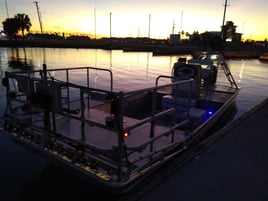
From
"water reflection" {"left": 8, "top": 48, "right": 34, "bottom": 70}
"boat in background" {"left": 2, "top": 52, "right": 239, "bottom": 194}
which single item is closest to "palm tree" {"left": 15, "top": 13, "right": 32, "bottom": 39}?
"water reflection" {"left": 8, "top": 48, "right": 34, "bottom": 70}

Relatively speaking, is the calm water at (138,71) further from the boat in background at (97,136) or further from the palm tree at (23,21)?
the palm tree at (23,21)

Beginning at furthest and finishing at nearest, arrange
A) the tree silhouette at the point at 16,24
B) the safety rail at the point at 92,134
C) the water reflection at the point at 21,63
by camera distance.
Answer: the tree silhouette at the point at 16,24, the water reflection at the point at 21,63, the safety rail at the point at 92,134

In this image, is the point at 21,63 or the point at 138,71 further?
the point at 21,63

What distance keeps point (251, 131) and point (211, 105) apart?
287cm

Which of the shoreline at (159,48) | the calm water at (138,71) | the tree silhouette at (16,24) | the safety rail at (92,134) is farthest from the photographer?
the tree silhouette at (16,24)

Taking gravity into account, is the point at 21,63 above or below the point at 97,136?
below

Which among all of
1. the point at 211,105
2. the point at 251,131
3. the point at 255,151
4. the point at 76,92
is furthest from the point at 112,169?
the point at 76,92

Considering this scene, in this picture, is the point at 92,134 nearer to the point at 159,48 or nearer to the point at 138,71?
the point at 138,71

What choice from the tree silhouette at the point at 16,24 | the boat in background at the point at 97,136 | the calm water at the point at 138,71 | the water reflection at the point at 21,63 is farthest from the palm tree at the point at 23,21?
the boat in background at the point at 97,136

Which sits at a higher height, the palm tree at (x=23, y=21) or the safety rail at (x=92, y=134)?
the palm tree at (x=23, y=21)

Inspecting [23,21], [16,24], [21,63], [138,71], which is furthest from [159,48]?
[21,63]

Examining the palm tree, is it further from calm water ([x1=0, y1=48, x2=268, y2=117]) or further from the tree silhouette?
calm water ([x1=0, y1=48, x2=268, y2=117])

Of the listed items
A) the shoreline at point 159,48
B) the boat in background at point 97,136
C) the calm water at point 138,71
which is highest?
the shoreline at point 159,48

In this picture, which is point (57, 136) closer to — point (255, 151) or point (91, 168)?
point (91, 168)
